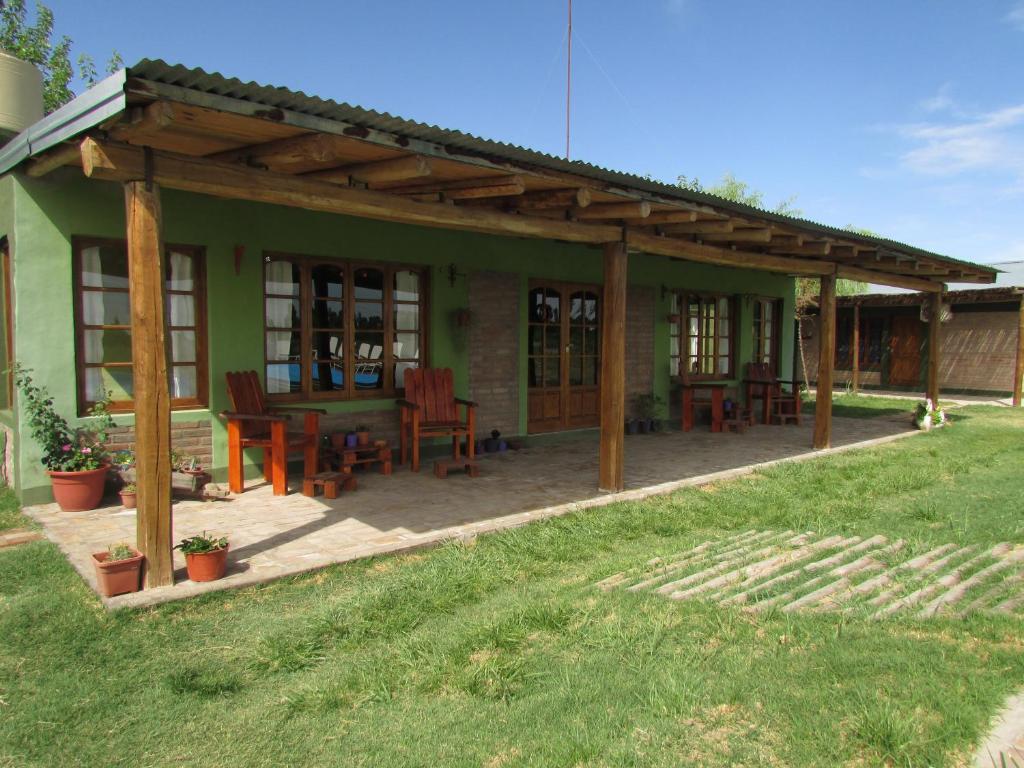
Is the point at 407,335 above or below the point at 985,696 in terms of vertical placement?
above

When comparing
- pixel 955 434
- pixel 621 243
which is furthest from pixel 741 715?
pixel 955 434

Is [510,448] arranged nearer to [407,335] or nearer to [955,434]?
[407,335]

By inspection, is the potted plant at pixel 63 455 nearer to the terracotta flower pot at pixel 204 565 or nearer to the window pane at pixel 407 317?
the terracotta flower pot at pixel 204 565

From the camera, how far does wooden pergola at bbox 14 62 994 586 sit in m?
3.34

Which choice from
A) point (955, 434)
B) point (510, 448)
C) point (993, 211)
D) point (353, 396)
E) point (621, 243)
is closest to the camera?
point (621, 243)

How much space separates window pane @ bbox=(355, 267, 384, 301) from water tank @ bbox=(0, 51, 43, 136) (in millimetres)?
3075

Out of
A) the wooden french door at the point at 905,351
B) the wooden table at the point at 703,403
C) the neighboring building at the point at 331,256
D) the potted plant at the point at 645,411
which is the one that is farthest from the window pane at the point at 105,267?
the wooden french door at the point at 905,351

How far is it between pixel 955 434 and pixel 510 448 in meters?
6.60

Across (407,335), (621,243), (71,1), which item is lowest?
(407,335)

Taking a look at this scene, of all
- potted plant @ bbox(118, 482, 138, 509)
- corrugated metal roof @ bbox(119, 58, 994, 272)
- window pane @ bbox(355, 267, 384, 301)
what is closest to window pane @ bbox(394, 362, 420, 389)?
window pane @ bbox(355, 267, 384, 301)

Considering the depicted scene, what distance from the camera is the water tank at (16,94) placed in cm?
595

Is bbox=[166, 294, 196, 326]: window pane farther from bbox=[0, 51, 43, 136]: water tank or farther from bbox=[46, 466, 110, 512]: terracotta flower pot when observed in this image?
bbox=[0, 51, 43, 136]: water tank

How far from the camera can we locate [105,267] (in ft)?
18.0

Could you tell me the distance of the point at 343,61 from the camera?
15766mm
